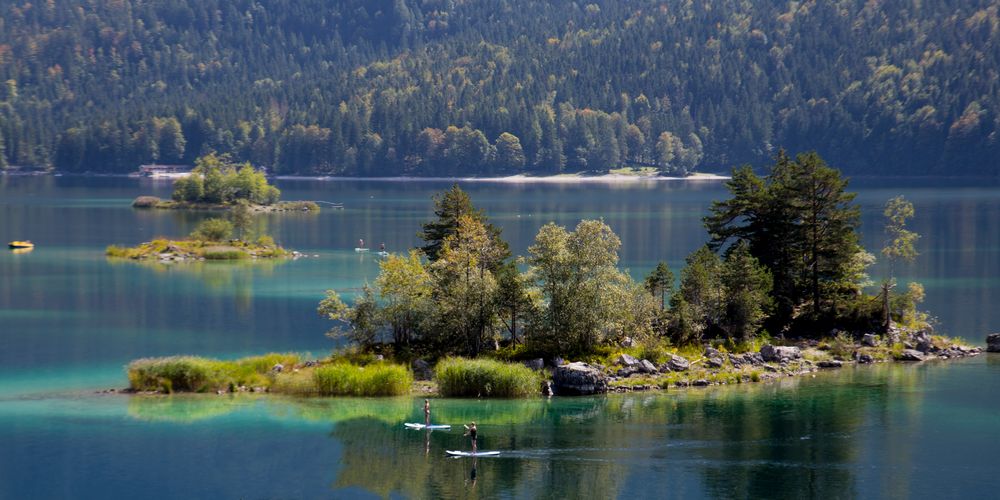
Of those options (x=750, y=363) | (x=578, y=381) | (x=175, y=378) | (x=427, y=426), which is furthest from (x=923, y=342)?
(x=175, y=378)

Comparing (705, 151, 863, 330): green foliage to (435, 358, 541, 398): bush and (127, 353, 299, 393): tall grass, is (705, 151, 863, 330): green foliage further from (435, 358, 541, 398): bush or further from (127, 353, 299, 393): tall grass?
(127, 353, 299, 393): tall grass

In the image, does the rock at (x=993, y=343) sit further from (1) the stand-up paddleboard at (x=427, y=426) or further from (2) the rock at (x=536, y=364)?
(1) the stand-up paddleboard at (x=427, y=426)

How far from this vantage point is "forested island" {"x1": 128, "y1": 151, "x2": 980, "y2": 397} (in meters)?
68.4

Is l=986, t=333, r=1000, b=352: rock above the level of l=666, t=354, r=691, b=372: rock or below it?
above

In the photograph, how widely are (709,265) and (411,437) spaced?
94.8 ft

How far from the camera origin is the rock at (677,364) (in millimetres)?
71344

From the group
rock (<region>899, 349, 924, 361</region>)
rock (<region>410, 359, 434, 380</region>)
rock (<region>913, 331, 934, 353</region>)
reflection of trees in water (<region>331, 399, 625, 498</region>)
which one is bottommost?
reflection of trees in water (<region>331, 399, 625, 498</region>)

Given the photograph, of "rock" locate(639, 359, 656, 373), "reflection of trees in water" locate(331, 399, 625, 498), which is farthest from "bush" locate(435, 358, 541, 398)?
"rock" locate(639, 359, 656, 373)

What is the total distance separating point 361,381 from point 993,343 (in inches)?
1717

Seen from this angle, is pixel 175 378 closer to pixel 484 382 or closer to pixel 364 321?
pixel 364 321

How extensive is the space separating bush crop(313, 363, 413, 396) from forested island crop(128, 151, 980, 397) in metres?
0.08

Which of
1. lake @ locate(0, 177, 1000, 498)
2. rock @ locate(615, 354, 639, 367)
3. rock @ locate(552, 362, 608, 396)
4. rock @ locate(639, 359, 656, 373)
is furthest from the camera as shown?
rock @ locate(615, 354, 639, 367)

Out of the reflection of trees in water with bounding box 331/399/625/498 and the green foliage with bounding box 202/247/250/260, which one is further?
the green foliage with bounding box 202/247/250/260

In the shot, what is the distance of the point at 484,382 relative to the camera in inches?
2640
